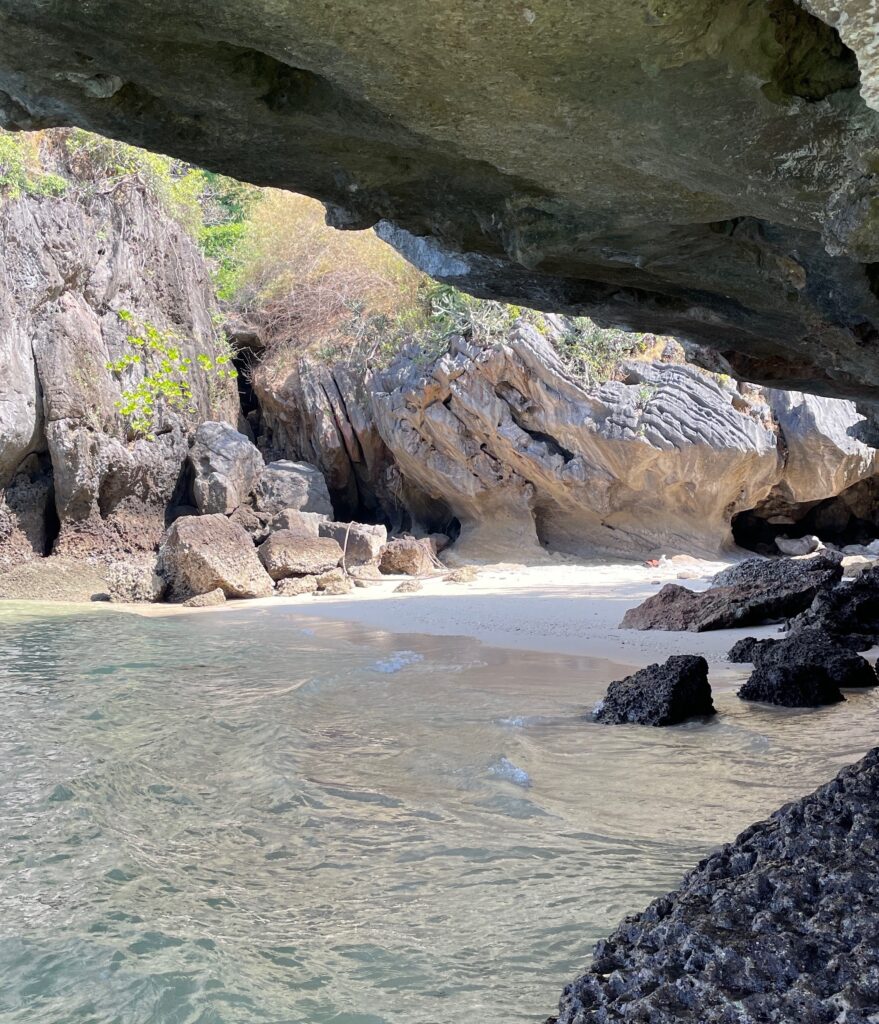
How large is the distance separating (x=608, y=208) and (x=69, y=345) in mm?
14214

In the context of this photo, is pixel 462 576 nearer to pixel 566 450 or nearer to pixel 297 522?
pixel 566 450

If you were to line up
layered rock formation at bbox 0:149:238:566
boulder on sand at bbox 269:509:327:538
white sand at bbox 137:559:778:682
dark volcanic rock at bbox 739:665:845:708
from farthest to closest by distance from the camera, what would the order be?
boulder on sand at bbox 269:509:327:538 < layered rock formation at bbox 0:149:238:566 < white sand at bbox 137:559:778:682 < dark volcanic rock at bbox 739:665:845:708

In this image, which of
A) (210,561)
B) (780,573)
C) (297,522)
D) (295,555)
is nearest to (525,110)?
(780,573)

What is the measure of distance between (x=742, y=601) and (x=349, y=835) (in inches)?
235

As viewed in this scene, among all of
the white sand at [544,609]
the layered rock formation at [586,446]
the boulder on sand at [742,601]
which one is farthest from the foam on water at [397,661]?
the layered rock formation at [586,446]

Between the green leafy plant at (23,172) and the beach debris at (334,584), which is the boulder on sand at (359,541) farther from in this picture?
the green leafy plant at (23,172)

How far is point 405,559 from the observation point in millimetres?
15109

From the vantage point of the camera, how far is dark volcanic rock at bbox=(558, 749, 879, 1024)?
1.50 meters

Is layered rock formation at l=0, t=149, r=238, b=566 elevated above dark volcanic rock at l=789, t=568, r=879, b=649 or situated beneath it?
elevated above

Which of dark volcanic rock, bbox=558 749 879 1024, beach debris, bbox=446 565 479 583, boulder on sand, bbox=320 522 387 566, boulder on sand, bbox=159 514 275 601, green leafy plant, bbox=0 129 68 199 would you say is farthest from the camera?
boulder on sand, bbox=320 522 387 566

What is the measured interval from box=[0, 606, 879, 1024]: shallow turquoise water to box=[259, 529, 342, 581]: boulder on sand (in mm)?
7460

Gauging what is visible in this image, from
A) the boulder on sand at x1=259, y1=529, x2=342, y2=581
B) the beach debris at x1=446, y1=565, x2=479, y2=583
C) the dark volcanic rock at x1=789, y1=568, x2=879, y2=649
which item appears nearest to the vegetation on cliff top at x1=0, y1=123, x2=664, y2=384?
the beach debris at x1=446, y1=565, x2=479, y2=583

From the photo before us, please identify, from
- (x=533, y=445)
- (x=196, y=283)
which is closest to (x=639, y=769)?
(x=533, y=445)

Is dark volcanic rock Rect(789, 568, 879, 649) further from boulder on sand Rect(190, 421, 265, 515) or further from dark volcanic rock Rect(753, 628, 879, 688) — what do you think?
boulder on sand Rect(190, 421, 265, 515)
